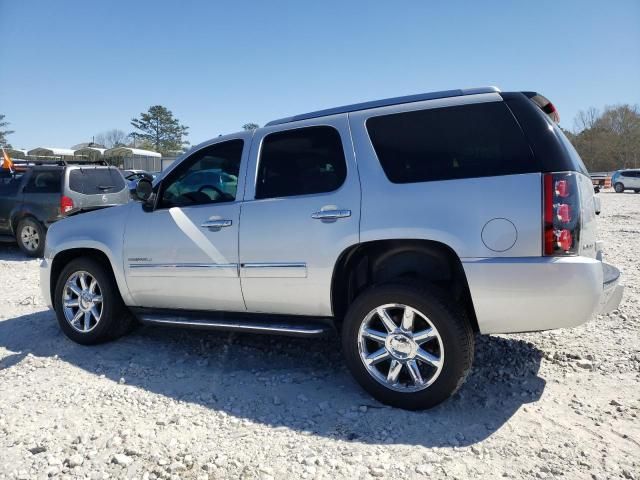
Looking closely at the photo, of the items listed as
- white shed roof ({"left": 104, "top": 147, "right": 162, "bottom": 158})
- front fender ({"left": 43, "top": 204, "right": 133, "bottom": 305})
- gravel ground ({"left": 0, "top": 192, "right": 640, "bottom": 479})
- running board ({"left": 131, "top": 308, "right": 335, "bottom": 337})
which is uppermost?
white shed roof ({"left": 104, "top": 147, "right": 162, "bottom": 158})

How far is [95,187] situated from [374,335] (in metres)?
8.18

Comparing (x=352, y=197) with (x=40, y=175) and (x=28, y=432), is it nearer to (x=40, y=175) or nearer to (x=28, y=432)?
(x=28, y=432)

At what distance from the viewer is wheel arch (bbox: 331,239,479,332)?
3164mm

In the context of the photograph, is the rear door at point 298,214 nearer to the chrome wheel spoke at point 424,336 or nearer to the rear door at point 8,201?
the chrome wheel spoke at point 424,336

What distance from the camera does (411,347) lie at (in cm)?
305

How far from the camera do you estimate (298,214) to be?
3402mm

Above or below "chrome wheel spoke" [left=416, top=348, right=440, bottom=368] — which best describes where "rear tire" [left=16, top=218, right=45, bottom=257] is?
above

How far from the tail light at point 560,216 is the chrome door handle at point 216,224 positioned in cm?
219

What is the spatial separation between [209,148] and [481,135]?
2.21 m

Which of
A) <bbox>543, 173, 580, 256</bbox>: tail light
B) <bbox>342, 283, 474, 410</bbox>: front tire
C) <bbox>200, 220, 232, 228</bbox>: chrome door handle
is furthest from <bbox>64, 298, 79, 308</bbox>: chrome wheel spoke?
<bbox>543, 173, 580, 256</bbox>: tail light

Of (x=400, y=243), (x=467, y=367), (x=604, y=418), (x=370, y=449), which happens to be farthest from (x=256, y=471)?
(x=604, y=418)

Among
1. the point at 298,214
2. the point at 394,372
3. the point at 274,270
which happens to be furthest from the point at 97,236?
the point at 394,372

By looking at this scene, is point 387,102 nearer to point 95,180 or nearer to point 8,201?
point 95,180

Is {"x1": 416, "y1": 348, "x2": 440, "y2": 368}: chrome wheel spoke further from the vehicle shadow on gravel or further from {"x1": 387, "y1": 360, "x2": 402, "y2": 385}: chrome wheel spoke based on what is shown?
the vehicle shadow on gravel
